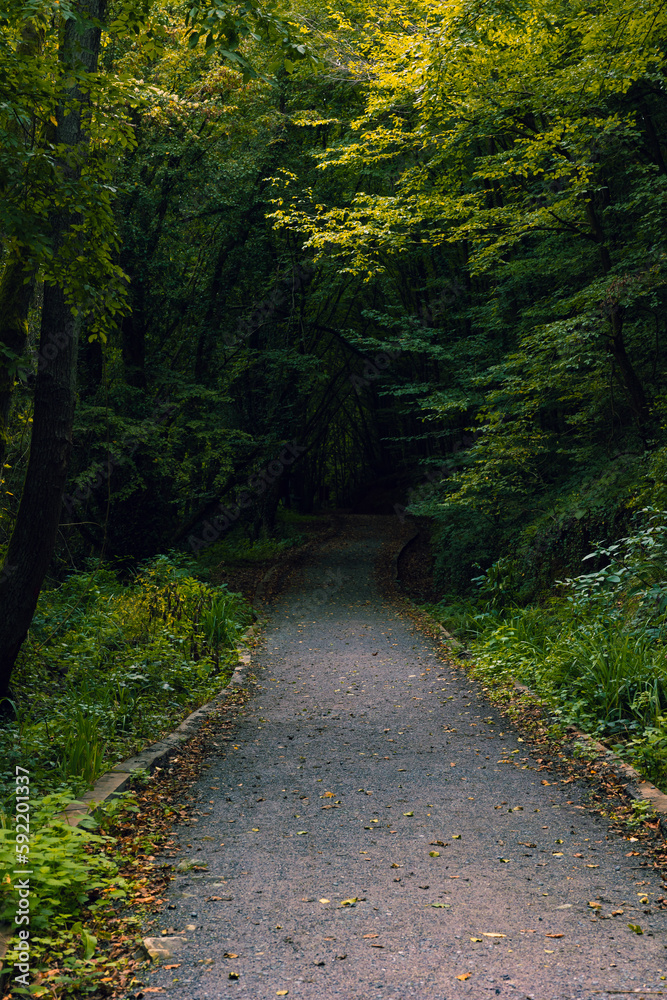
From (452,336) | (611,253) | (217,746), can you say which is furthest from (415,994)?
(452,336)

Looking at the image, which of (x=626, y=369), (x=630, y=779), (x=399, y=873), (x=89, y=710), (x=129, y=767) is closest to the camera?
(x=399, y=873)

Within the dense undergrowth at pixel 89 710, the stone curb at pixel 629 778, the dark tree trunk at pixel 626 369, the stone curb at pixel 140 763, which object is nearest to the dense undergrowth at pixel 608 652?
the stone curb at pixel 629 778

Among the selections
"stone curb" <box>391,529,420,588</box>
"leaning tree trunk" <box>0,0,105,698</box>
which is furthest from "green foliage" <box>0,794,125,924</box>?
"stone curb" <box>391,529,420,588</box>

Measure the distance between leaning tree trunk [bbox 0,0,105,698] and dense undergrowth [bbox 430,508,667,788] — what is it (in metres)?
4.61

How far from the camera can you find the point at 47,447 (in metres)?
6.27

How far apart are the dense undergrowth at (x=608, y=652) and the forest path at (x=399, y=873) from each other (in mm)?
586

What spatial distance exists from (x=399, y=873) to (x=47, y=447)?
438cm

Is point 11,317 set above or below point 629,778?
above

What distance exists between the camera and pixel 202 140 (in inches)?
589

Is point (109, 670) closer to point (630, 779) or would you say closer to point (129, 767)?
point (129, 767)

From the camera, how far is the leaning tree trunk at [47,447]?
241 inches

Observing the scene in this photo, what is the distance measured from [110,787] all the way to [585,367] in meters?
8.50

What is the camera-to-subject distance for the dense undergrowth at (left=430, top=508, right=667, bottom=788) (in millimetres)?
5504

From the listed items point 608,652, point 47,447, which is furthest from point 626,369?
point 47,447
